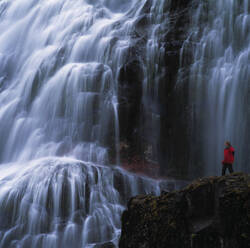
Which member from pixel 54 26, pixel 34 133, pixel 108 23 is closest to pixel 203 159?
pixel 34 133

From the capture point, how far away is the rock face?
3922mm

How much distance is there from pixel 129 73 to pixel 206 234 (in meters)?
→ 11.7

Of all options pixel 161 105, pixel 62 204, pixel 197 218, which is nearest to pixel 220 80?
→ pixel 161 105

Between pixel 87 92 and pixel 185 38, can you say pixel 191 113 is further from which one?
pixel 87 92

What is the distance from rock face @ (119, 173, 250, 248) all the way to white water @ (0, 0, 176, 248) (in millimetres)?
4597

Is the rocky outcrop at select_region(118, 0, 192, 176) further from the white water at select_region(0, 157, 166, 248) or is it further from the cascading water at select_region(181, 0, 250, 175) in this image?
the white water at select_region(0, 157, 166, 248)

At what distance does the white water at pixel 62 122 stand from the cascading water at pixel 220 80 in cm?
245

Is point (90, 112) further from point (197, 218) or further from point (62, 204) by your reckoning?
point (197, 218)

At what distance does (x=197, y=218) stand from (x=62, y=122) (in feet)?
36.4

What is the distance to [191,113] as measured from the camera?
13609mm

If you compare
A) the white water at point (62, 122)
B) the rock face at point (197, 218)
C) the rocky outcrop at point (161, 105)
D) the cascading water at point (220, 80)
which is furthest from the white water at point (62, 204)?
the rock face at point (197, 218)

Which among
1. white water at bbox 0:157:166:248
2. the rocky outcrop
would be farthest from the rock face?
the rocky outcrop

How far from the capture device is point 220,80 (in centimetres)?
1284

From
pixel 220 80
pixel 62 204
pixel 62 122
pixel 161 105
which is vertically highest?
pixel 220 80
